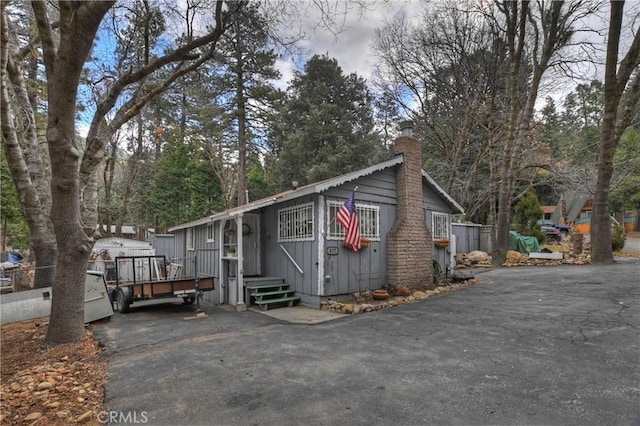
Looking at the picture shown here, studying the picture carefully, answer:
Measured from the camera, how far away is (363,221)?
8914 mm

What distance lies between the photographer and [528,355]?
14.1 ft

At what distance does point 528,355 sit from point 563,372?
59cm

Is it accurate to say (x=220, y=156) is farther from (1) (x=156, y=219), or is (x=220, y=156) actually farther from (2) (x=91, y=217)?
(2) (x=91, y=217)

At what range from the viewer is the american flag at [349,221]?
25.4ft

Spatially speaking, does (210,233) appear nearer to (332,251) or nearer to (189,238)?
(189,238)

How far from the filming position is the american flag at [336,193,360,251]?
305 inches

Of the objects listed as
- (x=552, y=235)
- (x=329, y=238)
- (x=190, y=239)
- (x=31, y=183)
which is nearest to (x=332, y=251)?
(x=329, y=238)

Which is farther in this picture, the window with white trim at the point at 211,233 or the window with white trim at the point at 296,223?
the window with white trim at the point at 211,233

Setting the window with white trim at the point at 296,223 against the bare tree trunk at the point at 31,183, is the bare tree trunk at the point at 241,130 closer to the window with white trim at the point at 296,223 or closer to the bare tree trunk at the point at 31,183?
the window with white trim at the point at 296,223

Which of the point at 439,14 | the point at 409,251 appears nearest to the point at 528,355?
the point at 409,251

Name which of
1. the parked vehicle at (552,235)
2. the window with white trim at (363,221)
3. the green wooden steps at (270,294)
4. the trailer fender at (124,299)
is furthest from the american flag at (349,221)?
the parked vehicle at (552,235)

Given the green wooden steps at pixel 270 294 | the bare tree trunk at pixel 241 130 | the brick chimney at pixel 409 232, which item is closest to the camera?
the green wooden steps at pixel 270 294
